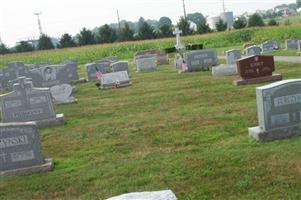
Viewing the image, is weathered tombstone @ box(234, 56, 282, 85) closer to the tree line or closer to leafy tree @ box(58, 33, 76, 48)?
the tree line

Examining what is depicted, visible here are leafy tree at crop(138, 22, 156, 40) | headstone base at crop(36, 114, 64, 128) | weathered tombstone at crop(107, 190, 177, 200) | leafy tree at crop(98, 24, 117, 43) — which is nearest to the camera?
weathered tombstone at crop(107, 190, 177, 200)

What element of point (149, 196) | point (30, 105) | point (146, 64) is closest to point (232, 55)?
point (146, 64)

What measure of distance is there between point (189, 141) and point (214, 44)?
131 ft

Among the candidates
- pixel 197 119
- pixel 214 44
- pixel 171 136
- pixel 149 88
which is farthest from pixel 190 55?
pixel 214 44

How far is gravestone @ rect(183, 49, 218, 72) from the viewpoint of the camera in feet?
76.5

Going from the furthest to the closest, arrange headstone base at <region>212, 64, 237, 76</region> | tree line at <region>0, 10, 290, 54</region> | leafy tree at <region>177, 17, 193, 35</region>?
1. tree line at <region>0, 10, 290, 54</region>
2. leafy tree at <region>177, 17, 193, 35</region>
3. headstone base at <region>212, 64, 237, 76</region>

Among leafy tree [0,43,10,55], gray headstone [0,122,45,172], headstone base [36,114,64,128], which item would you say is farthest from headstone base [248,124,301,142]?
leafy tree [0,43,10,55]

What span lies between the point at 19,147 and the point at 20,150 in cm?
6

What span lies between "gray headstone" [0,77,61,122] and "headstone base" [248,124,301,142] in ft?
20.2

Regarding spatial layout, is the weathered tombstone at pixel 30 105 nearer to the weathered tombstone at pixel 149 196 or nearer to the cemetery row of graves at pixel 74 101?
the cemetery row of graves at pixel 74 101

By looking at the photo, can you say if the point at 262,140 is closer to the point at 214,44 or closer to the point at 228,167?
the point at 228,167

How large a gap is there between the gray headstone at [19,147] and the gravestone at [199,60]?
15414 millimetres

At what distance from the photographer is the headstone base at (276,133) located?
849 cm

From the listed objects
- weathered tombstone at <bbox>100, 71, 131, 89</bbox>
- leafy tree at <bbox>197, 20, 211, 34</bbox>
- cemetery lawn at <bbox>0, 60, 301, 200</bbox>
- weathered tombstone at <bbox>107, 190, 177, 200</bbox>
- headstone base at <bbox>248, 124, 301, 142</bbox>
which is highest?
leafy tree at <bbox>197, 20, 211, 34</bbox>
